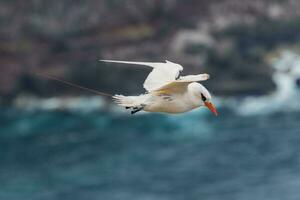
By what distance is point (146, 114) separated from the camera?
51.5 meters

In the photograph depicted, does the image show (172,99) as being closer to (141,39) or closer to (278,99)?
(141,39)

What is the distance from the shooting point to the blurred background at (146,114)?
45.8m

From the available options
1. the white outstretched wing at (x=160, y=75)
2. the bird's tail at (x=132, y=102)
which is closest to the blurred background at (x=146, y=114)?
Answer: the white outstretched wing at (x=160, y=75)

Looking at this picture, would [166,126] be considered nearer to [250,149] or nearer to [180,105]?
[250,149]

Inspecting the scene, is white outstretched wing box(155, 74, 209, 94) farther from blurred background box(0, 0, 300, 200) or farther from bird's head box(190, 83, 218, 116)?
blurred background box(0, 0, 300, 200)

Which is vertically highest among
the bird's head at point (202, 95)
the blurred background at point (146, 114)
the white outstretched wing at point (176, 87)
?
the blurred background at point (146, 114)

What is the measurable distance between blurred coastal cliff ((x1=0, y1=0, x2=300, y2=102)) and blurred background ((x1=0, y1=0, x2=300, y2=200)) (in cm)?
7

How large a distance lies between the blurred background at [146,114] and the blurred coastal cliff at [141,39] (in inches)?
2.7

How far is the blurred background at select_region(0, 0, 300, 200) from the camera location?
150ft

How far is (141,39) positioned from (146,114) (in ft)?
12.0

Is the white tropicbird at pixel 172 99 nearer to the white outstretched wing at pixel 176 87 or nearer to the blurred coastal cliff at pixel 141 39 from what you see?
the white outstretched wing at pixel 176 87

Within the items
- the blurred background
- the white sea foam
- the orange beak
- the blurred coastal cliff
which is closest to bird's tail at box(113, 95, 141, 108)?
the orange beak

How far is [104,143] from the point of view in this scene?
1969 inches

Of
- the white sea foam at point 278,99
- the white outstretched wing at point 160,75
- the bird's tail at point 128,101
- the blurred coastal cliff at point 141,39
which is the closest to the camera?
the bird's tail at point 128,101
